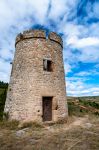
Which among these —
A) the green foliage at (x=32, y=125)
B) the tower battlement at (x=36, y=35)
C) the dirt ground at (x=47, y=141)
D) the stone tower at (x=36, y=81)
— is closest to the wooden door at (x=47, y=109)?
the stone tower at (x=36, y=81)

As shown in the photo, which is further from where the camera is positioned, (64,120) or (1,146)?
(64,120)

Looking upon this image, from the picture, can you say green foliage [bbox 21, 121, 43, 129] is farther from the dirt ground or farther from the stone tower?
the dirt ground

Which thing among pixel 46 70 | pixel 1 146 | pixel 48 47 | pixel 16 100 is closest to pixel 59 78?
pixel 46 70

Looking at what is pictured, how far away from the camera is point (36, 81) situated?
38.3 ft

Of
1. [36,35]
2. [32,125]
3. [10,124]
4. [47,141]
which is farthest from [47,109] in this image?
[36,35]

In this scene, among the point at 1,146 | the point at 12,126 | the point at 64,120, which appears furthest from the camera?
the point at 64,120

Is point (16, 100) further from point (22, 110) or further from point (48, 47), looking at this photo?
point (48, 47)

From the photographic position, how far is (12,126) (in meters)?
10.7

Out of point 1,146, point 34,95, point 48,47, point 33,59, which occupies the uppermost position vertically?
point 48,47

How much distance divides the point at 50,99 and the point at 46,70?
204cm

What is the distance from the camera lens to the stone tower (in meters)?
11.4

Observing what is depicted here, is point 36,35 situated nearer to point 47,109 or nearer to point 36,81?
point 36,81

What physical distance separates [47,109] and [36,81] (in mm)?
2033

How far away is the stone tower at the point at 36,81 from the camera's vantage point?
11352 mm
